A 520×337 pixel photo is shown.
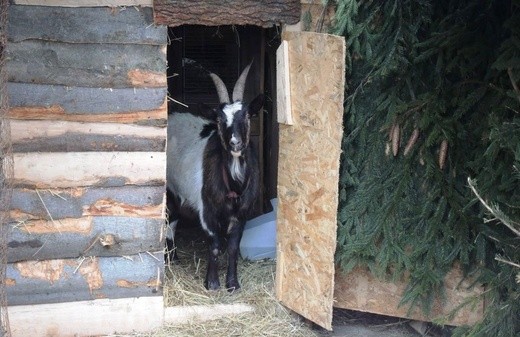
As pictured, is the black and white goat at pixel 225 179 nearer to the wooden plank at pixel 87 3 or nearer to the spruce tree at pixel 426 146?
the spruce tree at pixel 426 146

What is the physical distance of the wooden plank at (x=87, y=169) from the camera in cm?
613

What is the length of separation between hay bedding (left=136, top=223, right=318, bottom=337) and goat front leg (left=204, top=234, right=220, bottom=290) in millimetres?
77

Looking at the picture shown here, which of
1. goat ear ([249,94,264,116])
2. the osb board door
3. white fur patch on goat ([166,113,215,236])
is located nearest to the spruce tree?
the osb board door

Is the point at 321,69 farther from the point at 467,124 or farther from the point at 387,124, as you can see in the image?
the point at 467,124

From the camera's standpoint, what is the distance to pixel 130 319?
6629 millimetres

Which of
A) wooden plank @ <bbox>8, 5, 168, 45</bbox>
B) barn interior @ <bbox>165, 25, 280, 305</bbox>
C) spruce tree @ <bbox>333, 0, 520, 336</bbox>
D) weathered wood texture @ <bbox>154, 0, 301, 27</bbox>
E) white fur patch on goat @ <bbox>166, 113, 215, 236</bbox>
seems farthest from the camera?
barn interior @ <bbox>165, 25, 280, 305</bbox>

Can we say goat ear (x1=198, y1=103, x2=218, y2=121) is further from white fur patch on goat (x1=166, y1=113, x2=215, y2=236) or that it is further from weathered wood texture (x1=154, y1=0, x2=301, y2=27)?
weathered wood texture (x1=154, y1=0, x2=301, y2=27)

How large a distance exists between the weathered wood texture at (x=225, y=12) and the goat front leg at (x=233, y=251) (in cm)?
210

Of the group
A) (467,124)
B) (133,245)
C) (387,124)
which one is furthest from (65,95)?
(467,124)

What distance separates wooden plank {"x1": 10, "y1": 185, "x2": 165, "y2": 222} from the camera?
Answer: 6180 mm

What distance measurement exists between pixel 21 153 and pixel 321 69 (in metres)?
2.45

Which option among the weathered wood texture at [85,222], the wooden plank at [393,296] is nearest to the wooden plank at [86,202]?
the weathered wood texture at [85,222]

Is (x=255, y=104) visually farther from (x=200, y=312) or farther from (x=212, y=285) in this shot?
(x=200, y=312)

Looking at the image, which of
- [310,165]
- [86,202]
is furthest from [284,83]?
[86,202]
